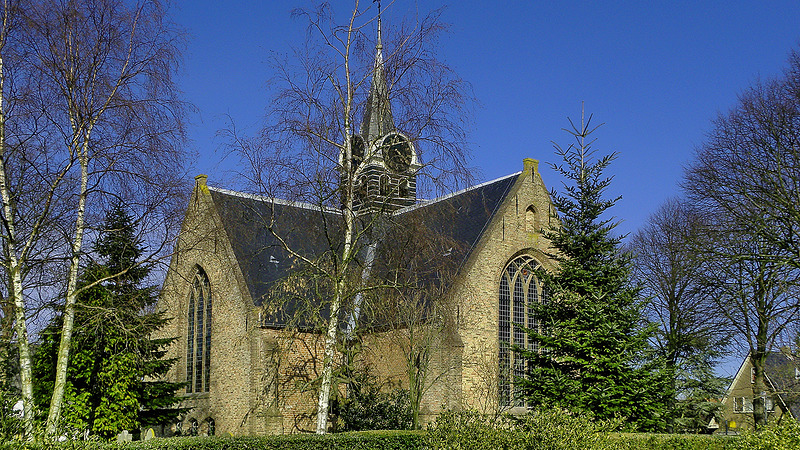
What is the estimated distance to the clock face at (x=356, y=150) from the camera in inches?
588

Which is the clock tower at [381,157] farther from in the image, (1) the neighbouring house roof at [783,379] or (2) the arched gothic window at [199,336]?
(2) the arched gothic window at [199,336]

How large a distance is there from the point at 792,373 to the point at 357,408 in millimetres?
16203

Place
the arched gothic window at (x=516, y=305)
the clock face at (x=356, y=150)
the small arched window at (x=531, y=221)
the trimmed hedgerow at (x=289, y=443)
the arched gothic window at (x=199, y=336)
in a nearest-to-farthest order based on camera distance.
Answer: the trimmed hedgerow at (x=289, y=443) < the clock face at (x=356, y=150) < the arched gothic window at (x=516, y=305) < the small arched window at (x=531, y=221) < the arched gothic window at (x=199, y=336)

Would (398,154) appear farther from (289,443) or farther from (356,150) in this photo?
(289,443)

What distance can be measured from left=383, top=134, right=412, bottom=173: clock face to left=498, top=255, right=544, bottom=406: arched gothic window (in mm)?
12115

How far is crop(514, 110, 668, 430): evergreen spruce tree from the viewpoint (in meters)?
18.5

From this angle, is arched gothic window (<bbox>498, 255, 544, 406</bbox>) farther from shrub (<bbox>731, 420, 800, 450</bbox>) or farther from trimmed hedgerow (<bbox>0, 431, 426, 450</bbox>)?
shrub (<bbox>731, 420, 800, 450</bbox>)

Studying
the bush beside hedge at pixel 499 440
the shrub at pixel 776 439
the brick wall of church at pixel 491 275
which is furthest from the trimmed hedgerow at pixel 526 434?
the brick wall of church at pixel 491 275

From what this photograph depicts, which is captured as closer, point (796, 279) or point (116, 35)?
point (116, 35)

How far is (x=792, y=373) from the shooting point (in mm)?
28031

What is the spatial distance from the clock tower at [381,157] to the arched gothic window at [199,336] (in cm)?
1565

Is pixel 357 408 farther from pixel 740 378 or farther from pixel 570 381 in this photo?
pixel 740 378

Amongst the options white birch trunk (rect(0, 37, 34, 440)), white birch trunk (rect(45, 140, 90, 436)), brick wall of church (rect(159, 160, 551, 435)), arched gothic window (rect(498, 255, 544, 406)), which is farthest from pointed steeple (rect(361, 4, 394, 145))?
arched gothic window (rect(498, 255, 544, 406))

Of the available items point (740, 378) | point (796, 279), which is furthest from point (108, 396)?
point (740, 378)
